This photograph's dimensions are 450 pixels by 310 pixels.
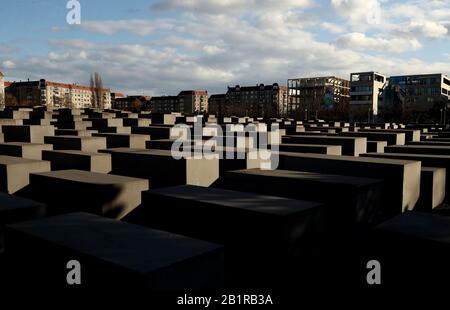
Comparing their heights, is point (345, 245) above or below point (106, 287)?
below

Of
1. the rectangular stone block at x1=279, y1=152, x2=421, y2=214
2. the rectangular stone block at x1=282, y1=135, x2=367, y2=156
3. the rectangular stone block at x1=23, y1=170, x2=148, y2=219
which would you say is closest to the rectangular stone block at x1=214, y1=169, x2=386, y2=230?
the rectangular stone block at x1=279, y1=152, x2=421, y2=214

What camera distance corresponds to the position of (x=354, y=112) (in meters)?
82.2

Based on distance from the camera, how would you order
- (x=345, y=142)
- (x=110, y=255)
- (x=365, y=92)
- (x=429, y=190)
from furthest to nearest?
(x=365, y=92) < (x=345, y=142) < (x=429, y=190) < (x=110, y=255)

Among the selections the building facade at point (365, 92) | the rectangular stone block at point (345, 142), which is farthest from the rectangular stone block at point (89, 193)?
the building facade at point (365, 92)

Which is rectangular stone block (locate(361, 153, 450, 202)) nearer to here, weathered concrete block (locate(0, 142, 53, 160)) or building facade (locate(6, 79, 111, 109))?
weathered concrete block (locate(0, 142, 53, 160))

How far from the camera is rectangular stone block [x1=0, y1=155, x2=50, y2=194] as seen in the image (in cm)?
801

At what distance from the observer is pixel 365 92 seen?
281 ft

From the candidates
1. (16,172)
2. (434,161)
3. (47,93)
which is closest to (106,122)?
(16,172)

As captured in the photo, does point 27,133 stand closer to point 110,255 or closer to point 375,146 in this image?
point 110,255

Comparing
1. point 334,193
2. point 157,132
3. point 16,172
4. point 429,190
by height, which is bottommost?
point 429,190

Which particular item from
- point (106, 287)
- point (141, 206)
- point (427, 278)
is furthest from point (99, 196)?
point (427, 278)

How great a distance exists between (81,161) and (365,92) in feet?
276
